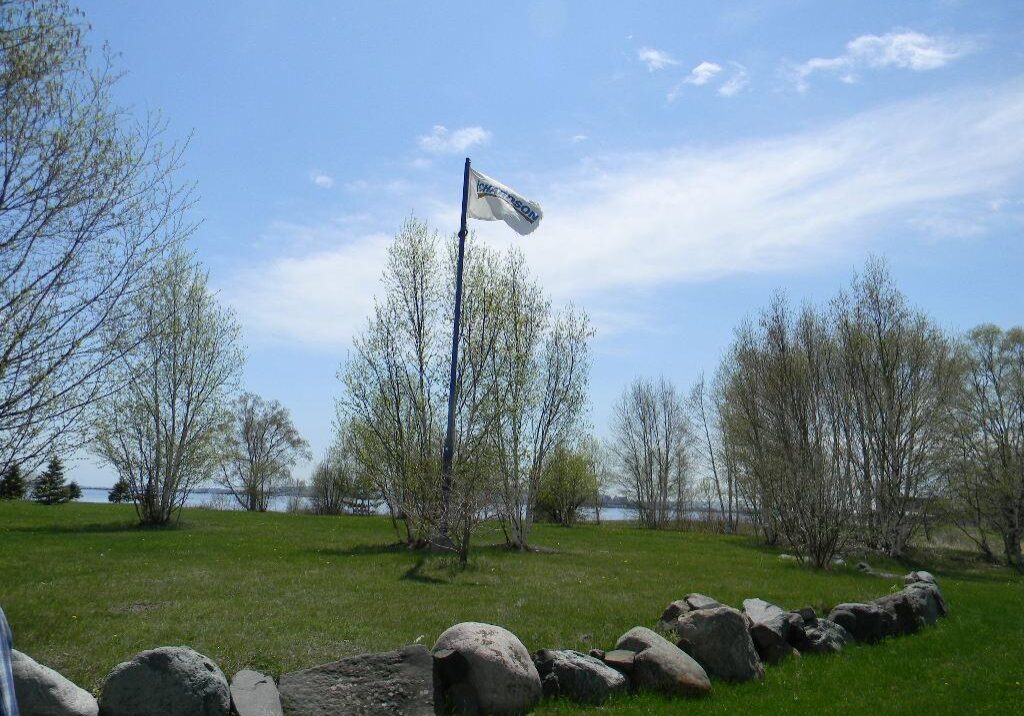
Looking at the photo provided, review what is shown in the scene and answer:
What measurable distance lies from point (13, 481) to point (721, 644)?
27.4 feet

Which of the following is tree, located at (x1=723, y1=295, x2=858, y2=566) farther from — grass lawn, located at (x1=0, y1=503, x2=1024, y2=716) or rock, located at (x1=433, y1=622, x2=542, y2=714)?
rock, located at (x1=433, y1=622, x2=542, y2=714)

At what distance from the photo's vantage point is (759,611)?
10.0 meters

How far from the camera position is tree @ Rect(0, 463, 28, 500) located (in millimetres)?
7648

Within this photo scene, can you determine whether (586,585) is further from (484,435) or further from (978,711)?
(978,711)

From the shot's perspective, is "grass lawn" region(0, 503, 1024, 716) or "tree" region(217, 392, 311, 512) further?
"tree" region(217, 392, 311, 512)

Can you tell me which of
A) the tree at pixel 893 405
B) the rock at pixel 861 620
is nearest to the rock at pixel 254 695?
the rock at pixel 861 620

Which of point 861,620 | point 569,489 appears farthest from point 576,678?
point 569,489

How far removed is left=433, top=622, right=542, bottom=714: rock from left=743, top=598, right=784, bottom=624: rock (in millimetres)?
4109

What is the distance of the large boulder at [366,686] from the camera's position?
5.89 metres

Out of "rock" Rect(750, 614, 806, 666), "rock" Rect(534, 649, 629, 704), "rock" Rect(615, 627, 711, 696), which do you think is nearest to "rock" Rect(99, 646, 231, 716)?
"rock" Rect(534, 649, 629, 704)

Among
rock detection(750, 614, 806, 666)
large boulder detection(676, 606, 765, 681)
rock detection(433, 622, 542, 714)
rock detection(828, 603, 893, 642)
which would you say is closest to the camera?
rock detection(433, 622, 542, 714)

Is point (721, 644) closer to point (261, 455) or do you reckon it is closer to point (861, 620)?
point (861, 620)

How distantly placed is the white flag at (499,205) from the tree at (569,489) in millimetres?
21999

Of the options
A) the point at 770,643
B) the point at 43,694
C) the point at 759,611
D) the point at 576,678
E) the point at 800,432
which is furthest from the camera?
the point at 800,432
